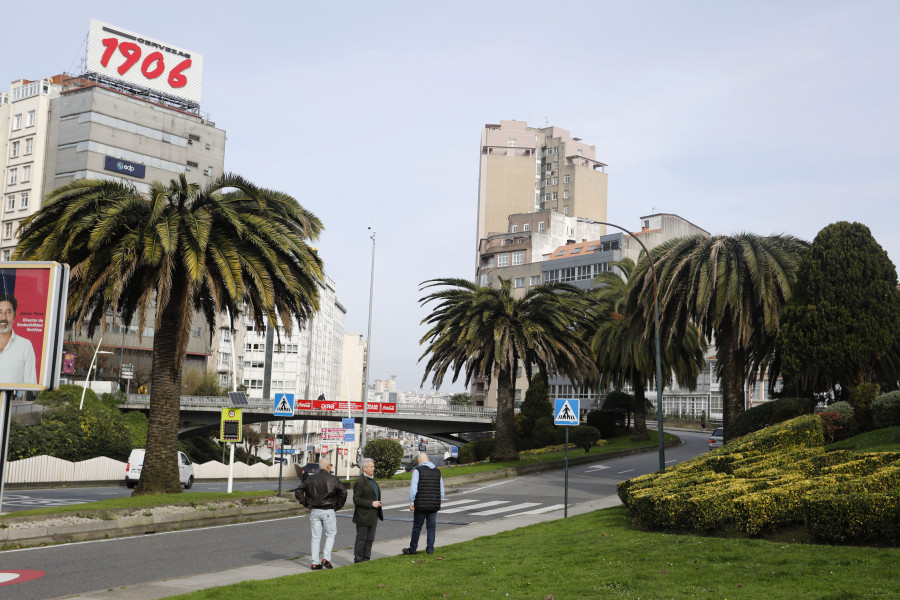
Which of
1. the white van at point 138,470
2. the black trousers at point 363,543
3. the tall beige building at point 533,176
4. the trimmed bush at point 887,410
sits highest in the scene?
the tall beige building at point 533,176

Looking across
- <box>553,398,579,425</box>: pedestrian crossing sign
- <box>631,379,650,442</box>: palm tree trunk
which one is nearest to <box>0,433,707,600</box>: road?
<box>553,398,579,425</box>: pedestrian crossing sign

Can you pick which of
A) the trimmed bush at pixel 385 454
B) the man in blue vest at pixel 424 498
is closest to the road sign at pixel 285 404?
the trimmed bush at pixel 385 454

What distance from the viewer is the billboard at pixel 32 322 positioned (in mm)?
12484

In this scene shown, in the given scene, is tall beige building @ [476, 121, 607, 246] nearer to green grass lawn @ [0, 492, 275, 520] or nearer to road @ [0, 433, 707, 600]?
road @ [0, 433, 707, 600]

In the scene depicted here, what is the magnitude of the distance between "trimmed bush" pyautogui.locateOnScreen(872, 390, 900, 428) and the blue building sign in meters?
94.3

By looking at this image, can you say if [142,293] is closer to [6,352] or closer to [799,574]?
A: [6,352]

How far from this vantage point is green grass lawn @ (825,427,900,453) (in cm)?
1989

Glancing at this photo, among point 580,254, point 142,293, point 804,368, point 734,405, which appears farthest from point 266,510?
point 580,254

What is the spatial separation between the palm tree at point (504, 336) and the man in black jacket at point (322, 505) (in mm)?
25023

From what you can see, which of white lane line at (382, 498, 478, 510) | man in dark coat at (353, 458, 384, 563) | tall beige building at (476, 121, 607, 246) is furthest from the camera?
tall beige building at (476, 121, 607, 246)

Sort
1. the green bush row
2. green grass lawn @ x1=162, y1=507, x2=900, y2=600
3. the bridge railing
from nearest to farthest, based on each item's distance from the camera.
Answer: green grass lawn @ x1=162, y1=507, x2=900, y2=600 → the green bush row → the bridge railing

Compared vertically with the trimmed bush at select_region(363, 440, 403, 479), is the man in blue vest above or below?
above

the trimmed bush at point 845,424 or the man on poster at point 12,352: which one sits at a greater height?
the man on poster at point 12,352

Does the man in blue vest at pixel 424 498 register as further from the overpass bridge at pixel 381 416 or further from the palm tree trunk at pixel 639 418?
the overpass bridge at pixel 381 416
